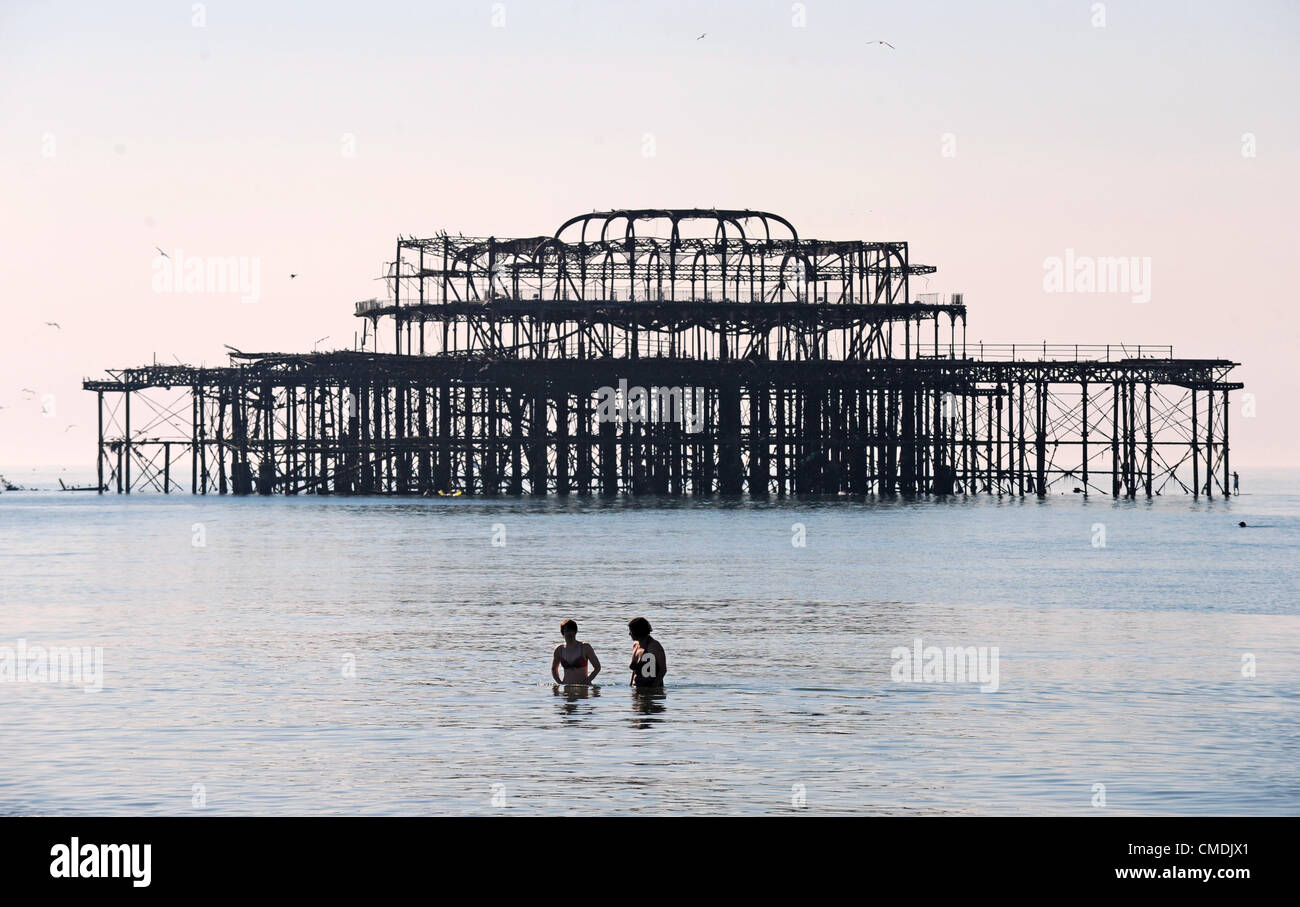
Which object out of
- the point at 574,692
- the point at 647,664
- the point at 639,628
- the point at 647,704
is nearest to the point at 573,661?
the point at 574,692

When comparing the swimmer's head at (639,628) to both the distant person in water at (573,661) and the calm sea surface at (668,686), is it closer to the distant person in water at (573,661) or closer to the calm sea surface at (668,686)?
the calm sea surface at (668,686)

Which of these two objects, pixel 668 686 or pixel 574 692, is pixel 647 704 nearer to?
pixel 574 692

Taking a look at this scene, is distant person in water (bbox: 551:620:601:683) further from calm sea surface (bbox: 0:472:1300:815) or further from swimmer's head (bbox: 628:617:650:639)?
swimmer's head (bbox: 628:617:650:639)

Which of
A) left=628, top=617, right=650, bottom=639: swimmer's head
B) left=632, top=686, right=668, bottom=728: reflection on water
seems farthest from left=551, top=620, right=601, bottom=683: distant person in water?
left=628, top=617, right=650, bottom=639: swimmer's head

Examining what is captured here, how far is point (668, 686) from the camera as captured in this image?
26.4 meters

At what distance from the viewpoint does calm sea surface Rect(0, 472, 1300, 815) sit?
1847 centimetres

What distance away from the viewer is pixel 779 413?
11350cm

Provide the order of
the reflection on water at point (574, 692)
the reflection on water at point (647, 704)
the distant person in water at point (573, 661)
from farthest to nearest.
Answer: the distant person in water at point (573, 661) < the reflection on water at point (574, 692) < the reflection on water at point (647, 704)

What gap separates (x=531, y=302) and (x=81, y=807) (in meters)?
95.6

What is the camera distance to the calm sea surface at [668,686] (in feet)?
60.6

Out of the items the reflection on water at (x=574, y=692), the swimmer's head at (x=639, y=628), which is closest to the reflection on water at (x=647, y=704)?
the reflection on water at (x=574, y=692)

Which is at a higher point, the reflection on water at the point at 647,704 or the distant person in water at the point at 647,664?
the distant person in water at the point at 647,664
